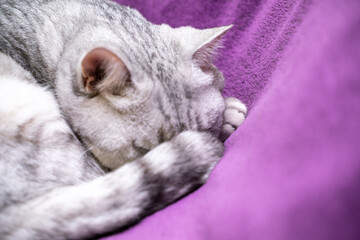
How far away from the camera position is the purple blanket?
1.92 feet

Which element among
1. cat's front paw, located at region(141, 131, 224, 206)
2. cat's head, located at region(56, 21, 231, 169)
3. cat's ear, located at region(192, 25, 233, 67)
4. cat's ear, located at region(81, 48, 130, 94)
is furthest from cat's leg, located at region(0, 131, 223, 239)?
cat's ear, located at region(192, 25, 233, 67)

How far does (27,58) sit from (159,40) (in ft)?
1.69

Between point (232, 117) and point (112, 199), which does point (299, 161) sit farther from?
point (232, 117)

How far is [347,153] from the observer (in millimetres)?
Answer: 595

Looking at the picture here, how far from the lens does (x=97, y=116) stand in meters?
1.04

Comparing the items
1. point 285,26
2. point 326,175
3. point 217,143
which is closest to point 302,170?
point 326,175

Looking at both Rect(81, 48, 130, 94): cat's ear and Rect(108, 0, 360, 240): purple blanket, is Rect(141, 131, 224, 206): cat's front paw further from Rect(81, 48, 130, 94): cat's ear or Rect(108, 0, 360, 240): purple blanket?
Rect(81, 48, 130, 94): cat's ear

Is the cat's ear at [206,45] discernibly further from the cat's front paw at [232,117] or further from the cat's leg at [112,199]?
the cat's leg at [112,199]

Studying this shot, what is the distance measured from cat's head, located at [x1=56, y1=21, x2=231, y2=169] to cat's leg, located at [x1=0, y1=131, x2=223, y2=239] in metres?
0.15

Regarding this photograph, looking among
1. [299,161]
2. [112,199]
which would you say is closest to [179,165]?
[112,199]

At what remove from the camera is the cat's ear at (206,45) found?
1116 mm

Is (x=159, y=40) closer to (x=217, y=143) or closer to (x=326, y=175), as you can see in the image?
(x=217, y=143)

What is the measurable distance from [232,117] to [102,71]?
553 mm

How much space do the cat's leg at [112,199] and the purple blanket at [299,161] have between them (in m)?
0.04
